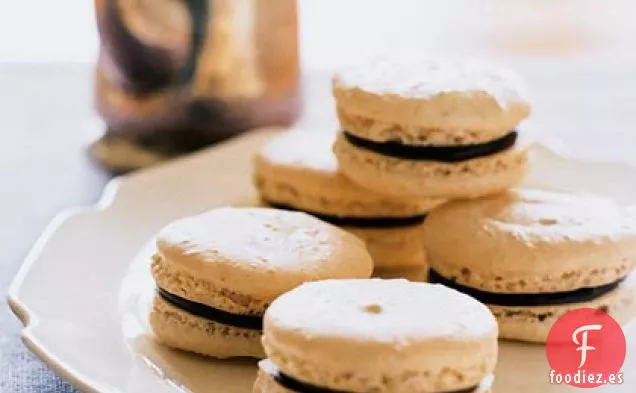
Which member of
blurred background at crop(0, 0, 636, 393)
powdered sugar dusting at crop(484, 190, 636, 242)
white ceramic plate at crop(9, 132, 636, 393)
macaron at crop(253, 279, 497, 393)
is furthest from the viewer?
blurred background at crop(0, 0, 636, 393)

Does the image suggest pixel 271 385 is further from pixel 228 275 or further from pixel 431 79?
pixel 431 79

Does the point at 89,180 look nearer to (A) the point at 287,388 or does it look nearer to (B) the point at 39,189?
(B) the point at 39,189

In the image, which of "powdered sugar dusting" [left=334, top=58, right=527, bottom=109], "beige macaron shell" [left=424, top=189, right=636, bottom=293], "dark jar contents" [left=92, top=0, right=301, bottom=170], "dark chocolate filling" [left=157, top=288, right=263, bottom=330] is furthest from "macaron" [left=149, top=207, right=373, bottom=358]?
"dark jar contents" [left=92, top=0, right=301, bottom=170]

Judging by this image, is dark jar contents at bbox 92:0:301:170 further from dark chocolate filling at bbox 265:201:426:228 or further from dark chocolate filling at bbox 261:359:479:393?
dark chocolate filling at bbox 261:359:479:393

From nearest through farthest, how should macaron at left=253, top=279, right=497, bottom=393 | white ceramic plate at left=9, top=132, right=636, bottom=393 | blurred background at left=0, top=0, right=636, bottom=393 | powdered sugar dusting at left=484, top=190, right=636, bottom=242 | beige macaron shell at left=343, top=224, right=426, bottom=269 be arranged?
1. macaron at left=253, top=279, right=497, bottom=393
2. white ceramic plate at left=9, top=132, right=636, bottom=393
3. powdered sugar dusting at left=484, top=190, right=636, bottom=242
4. beige macaron shell at left=343, top=224, right=426, bottom=269
5. blurred background at left=0, top=0, right=636, bottom=393

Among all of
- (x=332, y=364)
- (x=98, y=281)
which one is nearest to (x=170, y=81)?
(x=98, y=281)

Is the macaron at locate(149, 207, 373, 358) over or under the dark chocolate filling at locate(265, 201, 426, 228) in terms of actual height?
over

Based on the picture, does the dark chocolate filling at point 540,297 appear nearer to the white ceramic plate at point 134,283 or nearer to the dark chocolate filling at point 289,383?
the white ceramic plate at point 134,283
